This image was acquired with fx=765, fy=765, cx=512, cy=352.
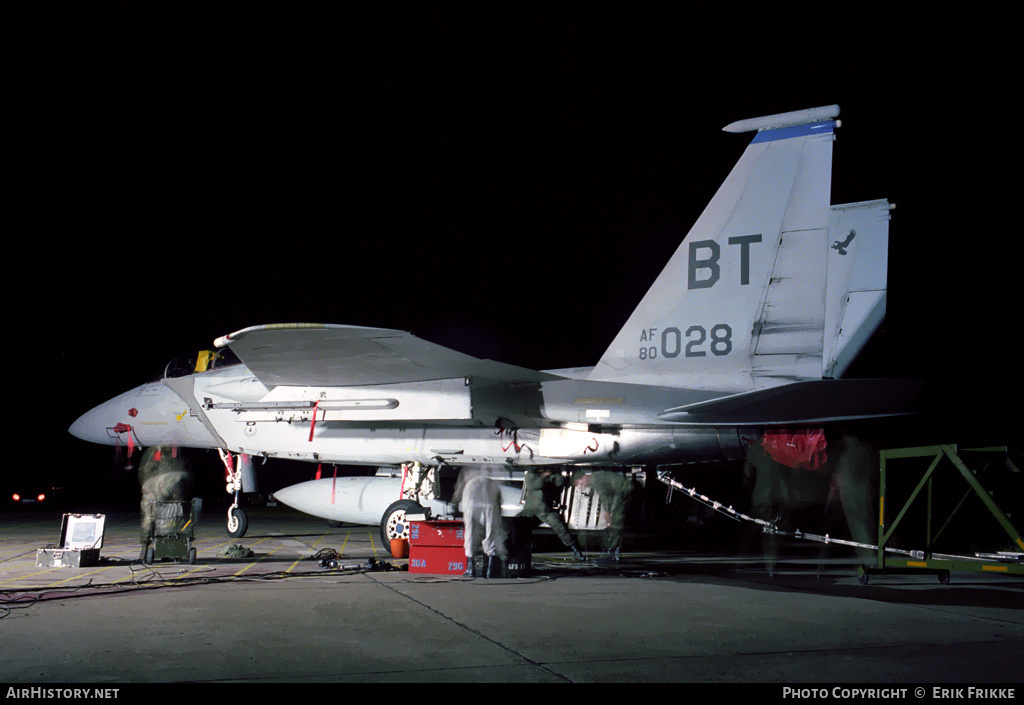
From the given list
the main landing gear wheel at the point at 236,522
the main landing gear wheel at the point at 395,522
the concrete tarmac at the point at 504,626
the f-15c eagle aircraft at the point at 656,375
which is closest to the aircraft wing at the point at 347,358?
the f-15c eagle aircraft at the point at 656,375

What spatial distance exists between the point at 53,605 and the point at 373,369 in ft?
15.3

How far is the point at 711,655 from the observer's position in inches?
179

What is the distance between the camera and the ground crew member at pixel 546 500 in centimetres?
1033

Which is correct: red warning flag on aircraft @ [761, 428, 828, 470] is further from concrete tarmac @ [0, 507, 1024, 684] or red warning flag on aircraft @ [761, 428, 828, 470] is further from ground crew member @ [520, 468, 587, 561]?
ground crew member @ [520, 468, 587, 561]

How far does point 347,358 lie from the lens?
948 cm

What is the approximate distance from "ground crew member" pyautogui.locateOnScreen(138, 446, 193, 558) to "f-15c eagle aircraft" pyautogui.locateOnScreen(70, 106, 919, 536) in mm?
1631

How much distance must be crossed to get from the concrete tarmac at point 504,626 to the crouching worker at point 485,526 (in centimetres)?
24

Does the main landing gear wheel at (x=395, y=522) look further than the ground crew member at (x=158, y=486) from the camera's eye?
Yes

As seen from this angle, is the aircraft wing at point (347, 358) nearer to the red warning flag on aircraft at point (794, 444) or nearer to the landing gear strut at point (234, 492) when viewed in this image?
the landing gear strut at point (234, 492)

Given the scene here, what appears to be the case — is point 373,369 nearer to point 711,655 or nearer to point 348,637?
point 348,637

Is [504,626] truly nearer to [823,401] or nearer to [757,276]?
[823,401]

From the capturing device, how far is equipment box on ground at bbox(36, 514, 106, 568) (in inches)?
352

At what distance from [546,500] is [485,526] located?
7.38 ft

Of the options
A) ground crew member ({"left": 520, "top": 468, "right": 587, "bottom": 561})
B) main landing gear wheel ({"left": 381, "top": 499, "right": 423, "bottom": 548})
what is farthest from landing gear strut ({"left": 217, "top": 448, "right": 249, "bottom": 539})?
ground crew member ({"left": 520, "top": 468, "right": 587, "bottom": 561})
